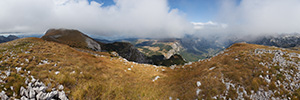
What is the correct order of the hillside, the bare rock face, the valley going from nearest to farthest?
the valley → the hillside → the bare rock face

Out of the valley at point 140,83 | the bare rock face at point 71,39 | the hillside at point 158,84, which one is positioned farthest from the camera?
the bare rock face at point 71,39

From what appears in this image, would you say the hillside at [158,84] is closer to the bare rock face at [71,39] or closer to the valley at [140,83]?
the valley at [140,83]

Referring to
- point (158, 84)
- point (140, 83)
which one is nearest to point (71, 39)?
point (140, 83)

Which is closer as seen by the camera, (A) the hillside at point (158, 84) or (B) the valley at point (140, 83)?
(B) the valley at point (140, 83)

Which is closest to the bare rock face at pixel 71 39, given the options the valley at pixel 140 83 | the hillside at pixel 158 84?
the hillside at pixel 158 84

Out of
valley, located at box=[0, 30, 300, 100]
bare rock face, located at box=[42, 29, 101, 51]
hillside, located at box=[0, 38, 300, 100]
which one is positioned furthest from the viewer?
bare rock face, located at box=[42, 29, 101, 51]

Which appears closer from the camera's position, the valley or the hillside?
the valley

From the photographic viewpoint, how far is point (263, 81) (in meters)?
13.0

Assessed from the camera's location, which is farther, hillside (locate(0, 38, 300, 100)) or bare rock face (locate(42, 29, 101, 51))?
bare rock face (locate(42, 29, 101, 51))

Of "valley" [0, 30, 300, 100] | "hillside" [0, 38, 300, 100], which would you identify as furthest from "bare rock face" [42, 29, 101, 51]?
"valley" [0, 30, 300, 100]

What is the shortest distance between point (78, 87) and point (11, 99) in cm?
536

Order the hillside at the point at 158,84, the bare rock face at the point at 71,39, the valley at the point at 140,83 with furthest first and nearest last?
1. the bare rock face at the point at 71,39
2. the hillside at the point at 158,84
3. the valley at the point at 140,83

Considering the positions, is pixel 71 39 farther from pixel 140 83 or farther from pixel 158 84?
pixel 158 84

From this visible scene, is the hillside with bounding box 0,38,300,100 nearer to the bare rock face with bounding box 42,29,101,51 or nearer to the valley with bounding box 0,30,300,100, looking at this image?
the valley with bounding box 0,30,300,100
